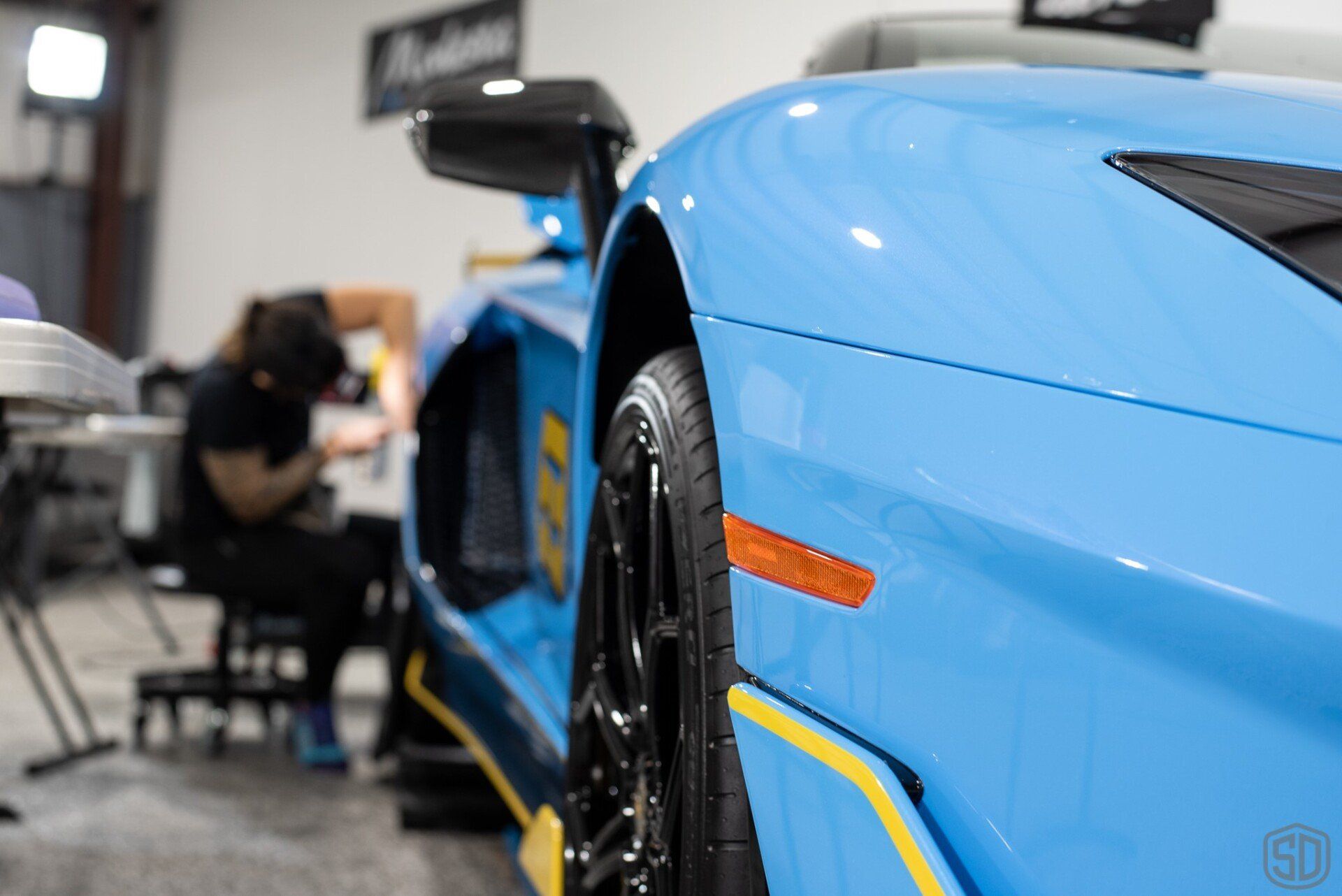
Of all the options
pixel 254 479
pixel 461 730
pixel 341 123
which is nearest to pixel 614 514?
pixel 461 730

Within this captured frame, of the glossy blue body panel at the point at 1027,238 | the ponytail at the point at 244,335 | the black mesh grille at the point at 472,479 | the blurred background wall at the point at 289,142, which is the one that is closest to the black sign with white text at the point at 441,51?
the blurred background wall at the point at 289,142

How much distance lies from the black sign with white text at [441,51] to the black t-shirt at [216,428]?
10.3 feet

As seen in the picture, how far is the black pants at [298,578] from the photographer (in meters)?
3.17

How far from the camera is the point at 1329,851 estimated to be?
1.72 ft

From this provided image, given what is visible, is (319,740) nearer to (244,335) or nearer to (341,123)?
(244,335)

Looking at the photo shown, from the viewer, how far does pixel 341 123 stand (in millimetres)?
7309

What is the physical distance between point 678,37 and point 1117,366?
4.82 metres

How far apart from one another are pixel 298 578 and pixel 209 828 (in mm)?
921

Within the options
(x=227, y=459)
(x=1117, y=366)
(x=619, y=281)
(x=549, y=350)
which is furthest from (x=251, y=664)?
(x=1117, y=366)

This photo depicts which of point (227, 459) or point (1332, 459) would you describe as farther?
point (227, 459)

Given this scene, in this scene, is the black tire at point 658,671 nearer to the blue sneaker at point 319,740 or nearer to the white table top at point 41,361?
the white table top at point 41,361

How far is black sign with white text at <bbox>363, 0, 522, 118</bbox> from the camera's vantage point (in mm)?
6133

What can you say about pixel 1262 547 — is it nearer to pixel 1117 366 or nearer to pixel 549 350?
pixel 1117 366

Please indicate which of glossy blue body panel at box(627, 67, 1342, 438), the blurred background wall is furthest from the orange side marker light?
the blurred background wall
